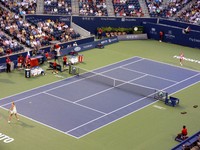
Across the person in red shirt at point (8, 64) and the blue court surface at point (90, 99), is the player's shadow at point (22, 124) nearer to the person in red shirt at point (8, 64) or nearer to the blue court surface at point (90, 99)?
the blue court surface at point (90, 99)

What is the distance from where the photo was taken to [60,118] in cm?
3553

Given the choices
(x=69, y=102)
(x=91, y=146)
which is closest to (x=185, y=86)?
(x=69, y=102)

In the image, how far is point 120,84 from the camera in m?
43.3

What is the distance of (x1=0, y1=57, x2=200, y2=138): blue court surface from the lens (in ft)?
116

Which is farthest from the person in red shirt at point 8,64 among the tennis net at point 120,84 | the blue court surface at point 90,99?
the tennis net at point 120,84

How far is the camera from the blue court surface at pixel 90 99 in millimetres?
35219

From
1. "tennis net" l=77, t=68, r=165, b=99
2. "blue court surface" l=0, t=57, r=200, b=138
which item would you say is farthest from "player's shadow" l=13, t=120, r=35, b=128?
"tennis net" l=77, t=68, r=165, b=99

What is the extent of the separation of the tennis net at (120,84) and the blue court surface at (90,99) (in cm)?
54

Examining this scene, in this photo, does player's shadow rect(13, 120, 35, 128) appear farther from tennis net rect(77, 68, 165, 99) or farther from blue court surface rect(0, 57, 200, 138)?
tennis net rect(77, 68, 165, 99)

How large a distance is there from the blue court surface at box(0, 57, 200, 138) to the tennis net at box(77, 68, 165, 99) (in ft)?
1.76

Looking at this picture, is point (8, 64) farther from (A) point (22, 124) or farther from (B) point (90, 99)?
(A) point (22, 124)

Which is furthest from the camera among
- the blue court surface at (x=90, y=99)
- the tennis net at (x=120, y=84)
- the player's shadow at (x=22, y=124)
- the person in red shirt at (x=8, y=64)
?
the person in red shirt at (x=8, y=64)

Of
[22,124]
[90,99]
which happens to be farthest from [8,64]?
[22,124]

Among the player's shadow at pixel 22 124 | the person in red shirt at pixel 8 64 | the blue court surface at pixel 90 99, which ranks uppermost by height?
the person in red shirt at pixel 8 64
